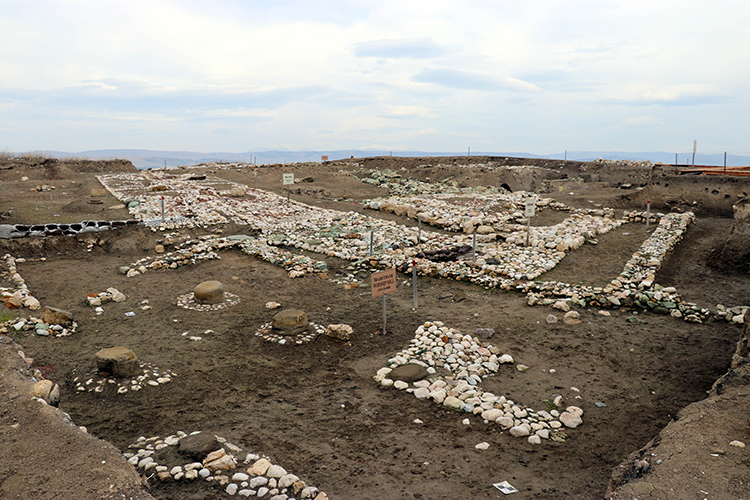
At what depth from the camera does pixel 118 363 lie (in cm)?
680

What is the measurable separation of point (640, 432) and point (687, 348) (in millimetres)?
3077

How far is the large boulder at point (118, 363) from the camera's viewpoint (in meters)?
6.81

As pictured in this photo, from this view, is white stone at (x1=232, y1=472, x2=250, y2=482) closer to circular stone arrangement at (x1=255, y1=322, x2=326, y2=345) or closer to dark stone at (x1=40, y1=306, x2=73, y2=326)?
circular stone arrangement at (x1=255, y1=322, x2=326, y2=345)

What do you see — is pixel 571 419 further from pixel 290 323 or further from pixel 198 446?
pixel 290 323

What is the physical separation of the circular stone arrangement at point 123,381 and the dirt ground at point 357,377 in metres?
0.12

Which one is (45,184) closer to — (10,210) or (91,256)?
(10,210)

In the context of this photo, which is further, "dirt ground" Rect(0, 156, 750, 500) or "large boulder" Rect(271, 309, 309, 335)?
"large boulder" Rect(271, 309, 309, 335)

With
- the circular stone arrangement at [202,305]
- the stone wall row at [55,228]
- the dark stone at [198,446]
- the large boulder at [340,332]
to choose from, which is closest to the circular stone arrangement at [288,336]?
the large boulder at [340,332]

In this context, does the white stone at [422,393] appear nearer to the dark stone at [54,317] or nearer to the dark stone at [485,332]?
the dark stone at [485,332]

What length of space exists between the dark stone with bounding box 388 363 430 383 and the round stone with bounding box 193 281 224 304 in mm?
5033

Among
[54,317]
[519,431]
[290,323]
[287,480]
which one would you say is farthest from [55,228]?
[519,431]

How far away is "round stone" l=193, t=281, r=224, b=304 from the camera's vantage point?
10.1 metres

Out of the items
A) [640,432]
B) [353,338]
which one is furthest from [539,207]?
[640,432]

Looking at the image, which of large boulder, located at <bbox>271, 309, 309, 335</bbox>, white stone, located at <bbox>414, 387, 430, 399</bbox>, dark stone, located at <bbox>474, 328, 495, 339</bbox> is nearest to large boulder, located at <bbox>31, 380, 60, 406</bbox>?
large boulder, located at <bbox>271, 309, 309, 335</bbox>
